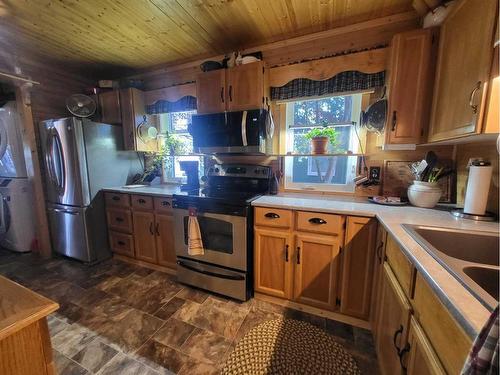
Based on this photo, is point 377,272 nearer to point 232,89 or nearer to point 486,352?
point 486,352

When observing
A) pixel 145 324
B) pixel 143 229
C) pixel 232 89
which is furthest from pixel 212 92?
pixel 145 324

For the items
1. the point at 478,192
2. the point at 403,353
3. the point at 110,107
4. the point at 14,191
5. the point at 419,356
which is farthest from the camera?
the point at 110,107

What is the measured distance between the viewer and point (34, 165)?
2.58 m

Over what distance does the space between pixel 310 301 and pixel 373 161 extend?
4.53ft

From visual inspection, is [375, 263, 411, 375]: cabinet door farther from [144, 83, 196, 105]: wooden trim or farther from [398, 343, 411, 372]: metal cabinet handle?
[144, 83, 196, 105]: wooden trim

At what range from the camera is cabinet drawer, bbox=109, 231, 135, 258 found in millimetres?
2564

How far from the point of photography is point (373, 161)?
2.02m

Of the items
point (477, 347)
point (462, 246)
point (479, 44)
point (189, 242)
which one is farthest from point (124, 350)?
point (479, 44)

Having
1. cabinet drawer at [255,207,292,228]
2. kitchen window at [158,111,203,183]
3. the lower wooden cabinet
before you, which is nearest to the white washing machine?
the lower wooden cabinet

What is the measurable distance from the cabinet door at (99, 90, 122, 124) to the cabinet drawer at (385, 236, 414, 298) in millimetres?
3170

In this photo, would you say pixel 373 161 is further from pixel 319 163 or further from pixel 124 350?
pixel 124 350

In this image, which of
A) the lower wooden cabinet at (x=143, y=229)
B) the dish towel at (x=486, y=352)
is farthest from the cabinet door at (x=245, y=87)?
the dish towel at (x=486, y=352)

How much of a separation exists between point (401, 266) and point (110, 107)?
342 centimetres

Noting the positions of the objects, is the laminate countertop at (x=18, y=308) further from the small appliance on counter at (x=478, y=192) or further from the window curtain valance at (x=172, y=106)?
the window curtain valance at (x=172, y=106)
